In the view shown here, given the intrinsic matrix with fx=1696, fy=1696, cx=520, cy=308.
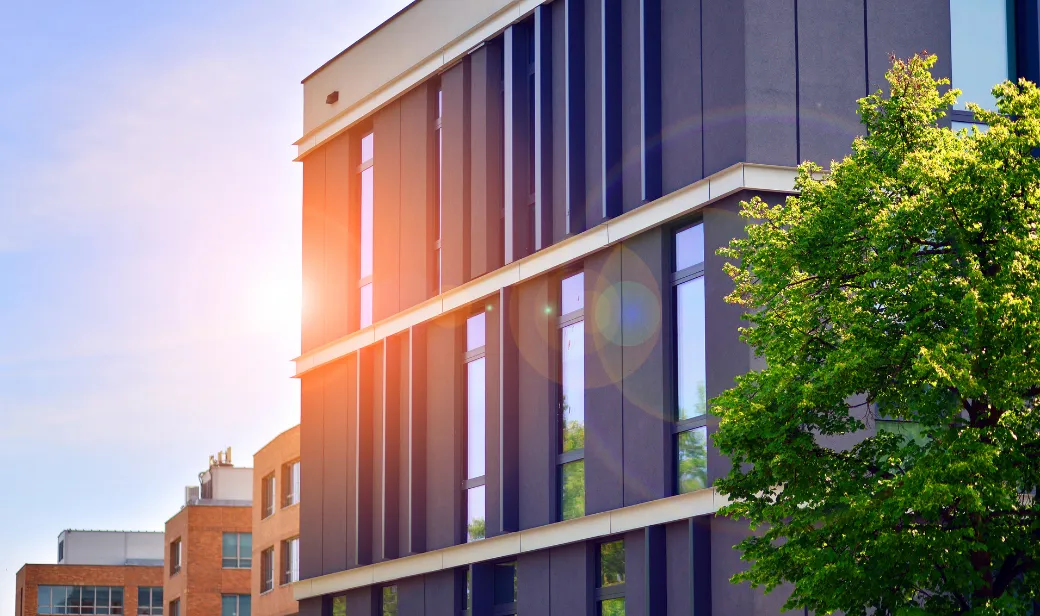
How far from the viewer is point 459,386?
38.1 meters

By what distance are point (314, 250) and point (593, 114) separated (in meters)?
14.1

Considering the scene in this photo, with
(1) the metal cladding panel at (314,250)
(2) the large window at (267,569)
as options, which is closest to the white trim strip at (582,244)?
(1) the metal cladding panel at (314,250)

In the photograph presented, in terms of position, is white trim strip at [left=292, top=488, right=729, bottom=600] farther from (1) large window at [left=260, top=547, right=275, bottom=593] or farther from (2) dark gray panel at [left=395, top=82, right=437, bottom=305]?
(1) large window at [left=260, top=547, right=275, bottom=593]

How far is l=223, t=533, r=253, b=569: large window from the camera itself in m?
86.1

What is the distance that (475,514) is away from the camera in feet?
123

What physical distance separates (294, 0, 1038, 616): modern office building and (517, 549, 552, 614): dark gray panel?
90 millimetres

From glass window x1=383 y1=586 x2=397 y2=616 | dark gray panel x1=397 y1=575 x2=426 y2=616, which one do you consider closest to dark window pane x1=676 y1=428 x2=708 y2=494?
dark gray panel x1=397 y1=575 x2=426 y2=616

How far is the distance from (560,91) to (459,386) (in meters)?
7.26

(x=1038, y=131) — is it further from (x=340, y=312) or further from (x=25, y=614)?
(x=25, y=614)

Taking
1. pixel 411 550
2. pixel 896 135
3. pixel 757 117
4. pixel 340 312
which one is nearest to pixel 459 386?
pixel 411 550

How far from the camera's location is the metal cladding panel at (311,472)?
145 ft

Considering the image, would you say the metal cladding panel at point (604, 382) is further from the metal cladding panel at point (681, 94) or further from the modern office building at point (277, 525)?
the modern office building at point (277, 525)

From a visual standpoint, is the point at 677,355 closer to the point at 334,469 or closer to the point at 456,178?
the point at 456,178

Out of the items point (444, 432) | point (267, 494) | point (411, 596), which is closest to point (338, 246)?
point (444, 432)
